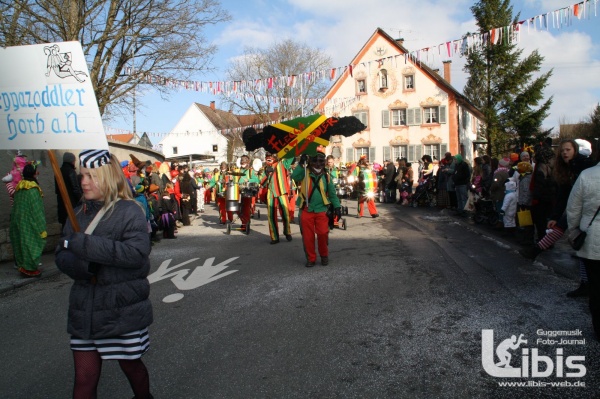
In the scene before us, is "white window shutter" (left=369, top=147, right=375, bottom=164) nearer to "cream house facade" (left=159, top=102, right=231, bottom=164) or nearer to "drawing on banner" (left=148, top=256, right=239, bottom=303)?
"cream house facade" (left=159, top=102, right=231, bottom=164)

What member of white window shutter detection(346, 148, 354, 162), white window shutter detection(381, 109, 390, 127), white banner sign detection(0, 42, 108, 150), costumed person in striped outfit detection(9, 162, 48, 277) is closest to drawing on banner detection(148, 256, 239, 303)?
costumed person in striped outfit detection(9, 162, 48, 277)

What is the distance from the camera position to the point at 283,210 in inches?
435

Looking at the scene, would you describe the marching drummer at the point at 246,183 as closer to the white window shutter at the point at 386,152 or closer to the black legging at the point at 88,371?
the black legging at the point at 88,371

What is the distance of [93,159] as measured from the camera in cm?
303

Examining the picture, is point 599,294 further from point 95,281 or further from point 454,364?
point 95,281

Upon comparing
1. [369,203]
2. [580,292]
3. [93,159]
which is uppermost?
[93,159]

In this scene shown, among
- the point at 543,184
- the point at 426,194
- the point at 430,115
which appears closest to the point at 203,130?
the point at 430,115

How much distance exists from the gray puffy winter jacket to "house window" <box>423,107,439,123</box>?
4172cm

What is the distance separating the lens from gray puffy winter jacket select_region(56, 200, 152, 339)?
2846 mm

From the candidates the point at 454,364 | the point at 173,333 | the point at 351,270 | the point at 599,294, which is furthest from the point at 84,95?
the point at 351,270

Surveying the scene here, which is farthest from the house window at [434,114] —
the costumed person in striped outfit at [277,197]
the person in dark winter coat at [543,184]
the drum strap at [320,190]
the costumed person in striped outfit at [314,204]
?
the drum strap at [320,190]

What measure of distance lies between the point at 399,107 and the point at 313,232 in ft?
121

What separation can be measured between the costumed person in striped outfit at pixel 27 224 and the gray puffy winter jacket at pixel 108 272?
19.0 ft

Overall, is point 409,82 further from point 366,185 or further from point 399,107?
point 366,185
